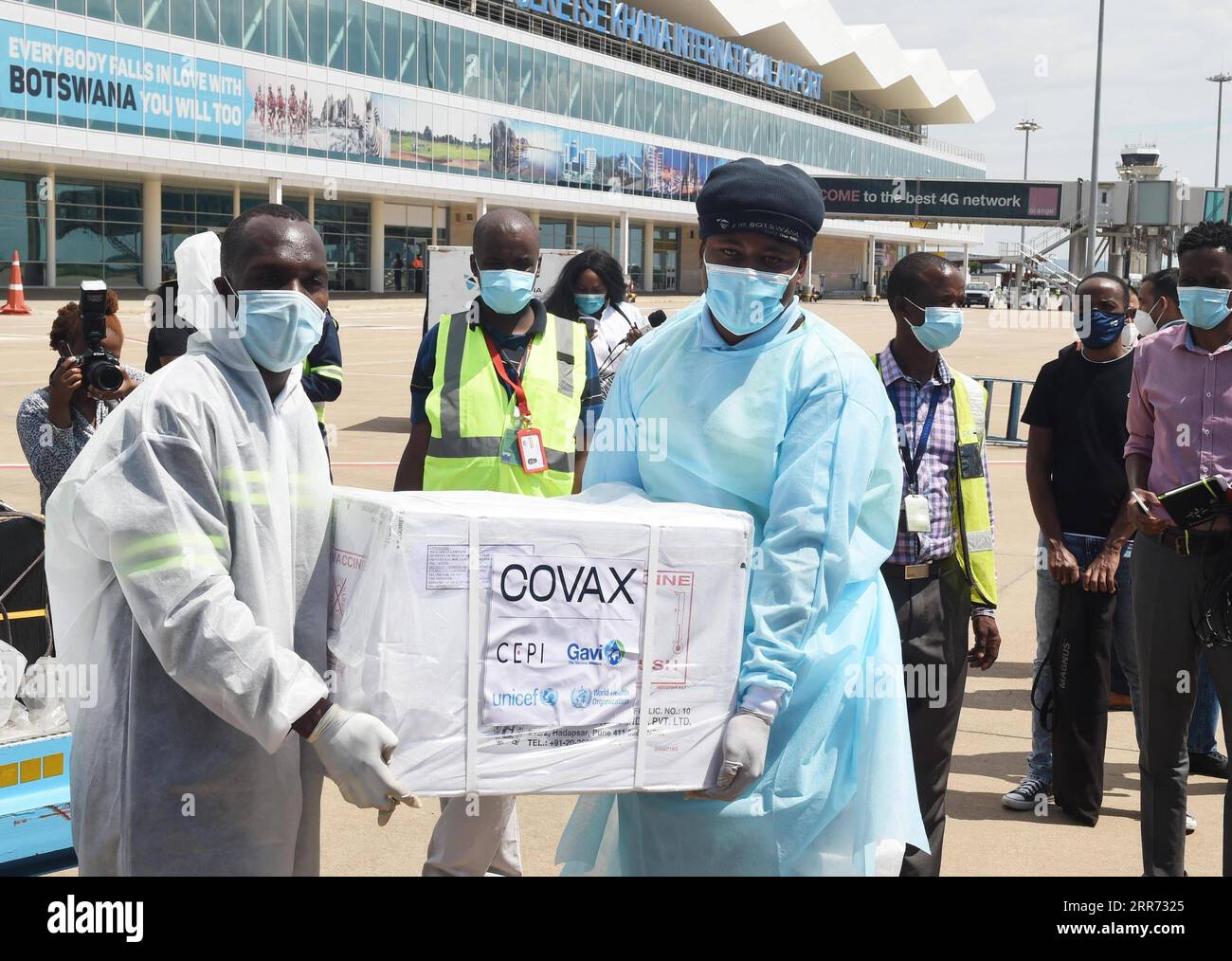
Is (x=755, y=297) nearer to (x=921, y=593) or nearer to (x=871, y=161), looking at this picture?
(x=921, y=593)

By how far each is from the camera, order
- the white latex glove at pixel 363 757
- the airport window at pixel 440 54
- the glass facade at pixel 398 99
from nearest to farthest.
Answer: the white latex glove at pixel 363 757
the glass facade at pixel 398 99
the airport window at pixel 440 54

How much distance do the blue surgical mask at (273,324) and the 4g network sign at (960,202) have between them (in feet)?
128

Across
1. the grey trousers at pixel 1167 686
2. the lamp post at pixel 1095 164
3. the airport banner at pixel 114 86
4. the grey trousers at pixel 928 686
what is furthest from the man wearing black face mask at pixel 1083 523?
the airport banner at pixel 114 86

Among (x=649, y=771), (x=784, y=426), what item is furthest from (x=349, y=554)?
(x=784, y=426)

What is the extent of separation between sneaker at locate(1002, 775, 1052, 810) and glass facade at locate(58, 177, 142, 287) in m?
43.5

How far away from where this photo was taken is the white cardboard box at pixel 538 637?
7.46 ft

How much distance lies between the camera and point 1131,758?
5961 millimetres

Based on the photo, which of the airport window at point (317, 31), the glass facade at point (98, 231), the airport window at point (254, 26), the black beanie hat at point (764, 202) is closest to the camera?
the black beanie hat at point (764, 202)

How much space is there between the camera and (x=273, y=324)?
2.48 meters

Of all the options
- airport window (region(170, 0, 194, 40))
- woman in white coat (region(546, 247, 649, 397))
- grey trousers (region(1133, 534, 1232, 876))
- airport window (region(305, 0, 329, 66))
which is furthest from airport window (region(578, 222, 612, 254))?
grey trousers (region(1133, 534, 1232, 876))

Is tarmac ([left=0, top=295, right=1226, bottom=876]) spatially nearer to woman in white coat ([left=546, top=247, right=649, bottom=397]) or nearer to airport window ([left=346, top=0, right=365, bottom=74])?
woman in white coat ([left=546, top=247, right=649, bottom=397])

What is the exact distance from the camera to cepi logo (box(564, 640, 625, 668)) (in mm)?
2371

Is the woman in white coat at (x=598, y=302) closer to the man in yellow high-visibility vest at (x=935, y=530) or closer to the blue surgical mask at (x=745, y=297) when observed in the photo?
the man in yellow high-visibility vest at (x=935, y=530)

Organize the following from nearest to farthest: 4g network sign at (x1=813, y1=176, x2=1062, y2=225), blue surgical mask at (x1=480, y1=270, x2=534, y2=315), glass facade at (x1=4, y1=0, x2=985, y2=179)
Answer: blue surgical mask at (x1=480, y1=270, x2=534, y2=315) → 4g network sign at (x1=813, y1=176, x2=1062, y2=225) → glass facade at (x1=4, y1=0, x2=985, y2=179)
